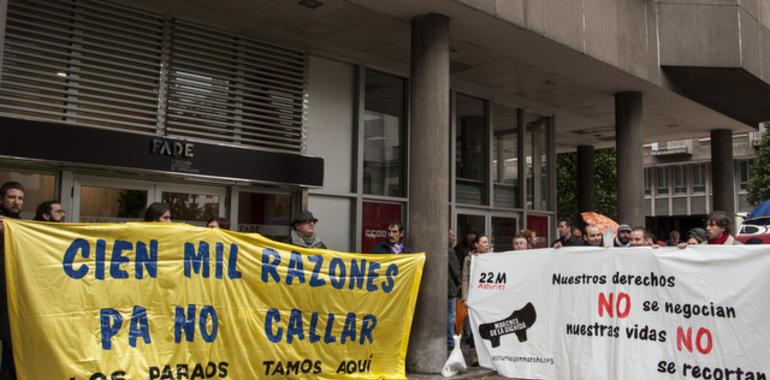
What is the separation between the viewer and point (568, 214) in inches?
1097

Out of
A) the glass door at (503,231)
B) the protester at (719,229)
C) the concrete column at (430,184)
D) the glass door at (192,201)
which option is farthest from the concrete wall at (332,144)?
the protester at (719,229)

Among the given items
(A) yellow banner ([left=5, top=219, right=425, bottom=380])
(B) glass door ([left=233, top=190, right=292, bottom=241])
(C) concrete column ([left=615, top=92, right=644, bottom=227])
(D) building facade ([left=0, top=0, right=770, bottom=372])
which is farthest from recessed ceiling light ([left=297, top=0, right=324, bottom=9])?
(C) concrete column ([left=615, top=92, right=644, bottom=227])

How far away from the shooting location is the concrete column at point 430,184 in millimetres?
9211

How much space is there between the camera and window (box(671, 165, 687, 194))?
4603cm

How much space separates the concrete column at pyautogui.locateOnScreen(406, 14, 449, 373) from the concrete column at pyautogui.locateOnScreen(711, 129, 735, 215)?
12.3 meters

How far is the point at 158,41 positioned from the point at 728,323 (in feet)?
27.0

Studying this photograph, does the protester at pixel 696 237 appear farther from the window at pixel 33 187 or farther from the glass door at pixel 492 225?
the window at pixel 33 187

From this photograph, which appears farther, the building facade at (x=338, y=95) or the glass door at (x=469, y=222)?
the glass door at (x=469, y=222)

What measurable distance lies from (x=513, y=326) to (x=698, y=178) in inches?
1670

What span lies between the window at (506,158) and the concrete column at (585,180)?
21.1ft

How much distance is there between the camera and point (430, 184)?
9461 mm

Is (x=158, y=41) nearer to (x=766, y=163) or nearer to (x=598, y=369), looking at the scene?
(x=598, y=369)

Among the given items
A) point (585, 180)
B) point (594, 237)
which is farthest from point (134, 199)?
point (585, 180)

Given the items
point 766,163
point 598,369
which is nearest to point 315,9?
point 598,369
